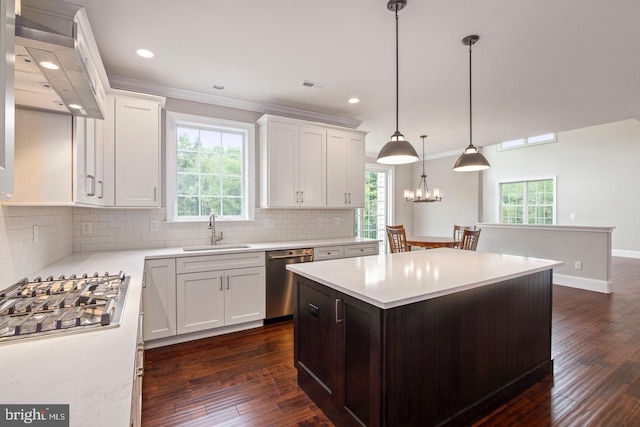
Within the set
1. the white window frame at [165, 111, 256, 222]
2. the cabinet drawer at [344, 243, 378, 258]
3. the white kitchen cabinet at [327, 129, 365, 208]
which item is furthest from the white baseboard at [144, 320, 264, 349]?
the white kitchen cabinet at [327, 129, 365, 208]

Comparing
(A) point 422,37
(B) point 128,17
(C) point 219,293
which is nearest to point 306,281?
(C) point 219,293

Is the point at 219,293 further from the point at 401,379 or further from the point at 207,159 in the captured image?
the point at 401,379

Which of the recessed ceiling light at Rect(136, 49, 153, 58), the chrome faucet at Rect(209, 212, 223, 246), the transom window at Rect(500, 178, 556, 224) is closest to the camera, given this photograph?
the recessed ceiling light at Rect(136, 49, 153, 58)

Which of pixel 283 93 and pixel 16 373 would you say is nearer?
pixel 16 373

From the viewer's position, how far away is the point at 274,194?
12.3ft

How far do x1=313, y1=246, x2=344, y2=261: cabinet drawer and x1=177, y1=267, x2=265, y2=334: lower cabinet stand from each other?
0.68 metres

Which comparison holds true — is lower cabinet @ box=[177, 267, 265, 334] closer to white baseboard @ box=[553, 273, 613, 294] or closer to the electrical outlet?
the electrical outlet

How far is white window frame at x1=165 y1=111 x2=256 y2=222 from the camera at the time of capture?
3.38 m

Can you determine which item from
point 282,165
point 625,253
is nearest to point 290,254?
point 282,165

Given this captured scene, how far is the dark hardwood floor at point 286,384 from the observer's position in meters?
1.92

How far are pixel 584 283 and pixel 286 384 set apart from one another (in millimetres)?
5067

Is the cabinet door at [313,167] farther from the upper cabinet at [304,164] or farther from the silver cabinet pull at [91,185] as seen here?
the silver cabinet pull at [91,185]

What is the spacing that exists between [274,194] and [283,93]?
1.19 metres

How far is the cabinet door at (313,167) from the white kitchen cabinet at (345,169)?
0.27ft
